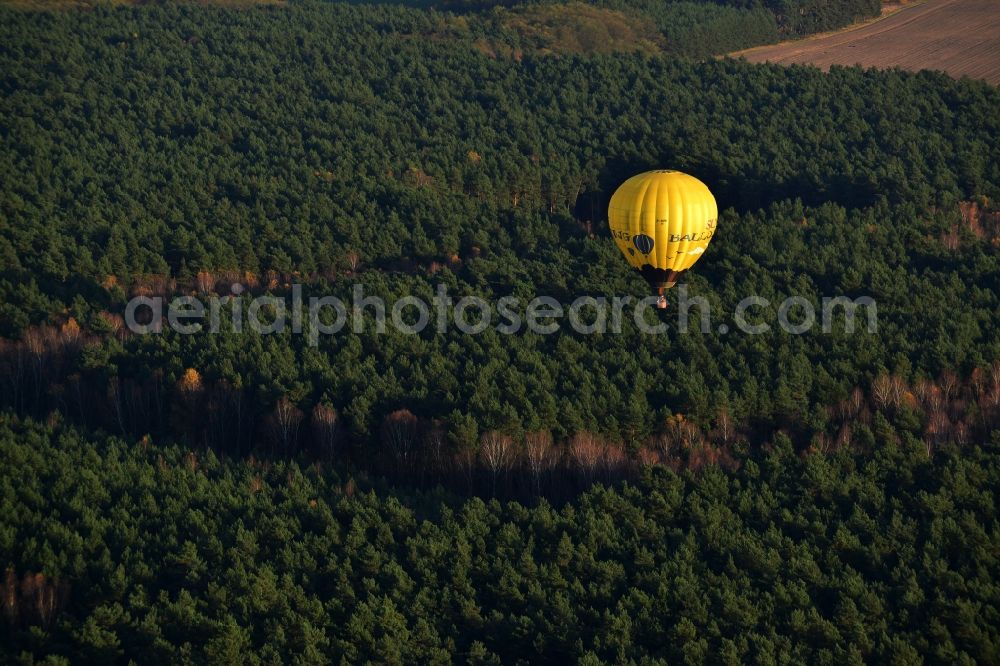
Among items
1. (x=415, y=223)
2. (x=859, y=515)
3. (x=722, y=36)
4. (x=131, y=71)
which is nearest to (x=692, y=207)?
(x=859, y=515)

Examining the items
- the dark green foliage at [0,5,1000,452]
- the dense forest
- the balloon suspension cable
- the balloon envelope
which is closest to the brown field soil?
the dense forest

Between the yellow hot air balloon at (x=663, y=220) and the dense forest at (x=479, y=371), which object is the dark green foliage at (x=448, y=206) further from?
the yellow hot air balloon at (x=663, y=220)

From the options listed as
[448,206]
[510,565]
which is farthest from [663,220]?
[448,206]

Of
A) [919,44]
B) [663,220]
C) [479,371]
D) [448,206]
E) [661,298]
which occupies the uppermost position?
[919,44]

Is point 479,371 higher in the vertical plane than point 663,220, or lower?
lower

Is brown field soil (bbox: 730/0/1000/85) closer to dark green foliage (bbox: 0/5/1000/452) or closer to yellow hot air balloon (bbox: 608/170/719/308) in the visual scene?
dark green foliage (bbox: 0/5/1000/452)

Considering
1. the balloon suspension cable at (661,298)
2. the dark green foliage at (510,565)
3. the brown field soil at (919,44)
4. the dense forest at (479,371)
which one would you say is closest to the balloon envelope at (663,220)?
the balloon suspension cable at (661,298)

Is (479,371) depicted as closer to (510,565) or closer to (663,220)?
(663,220)
